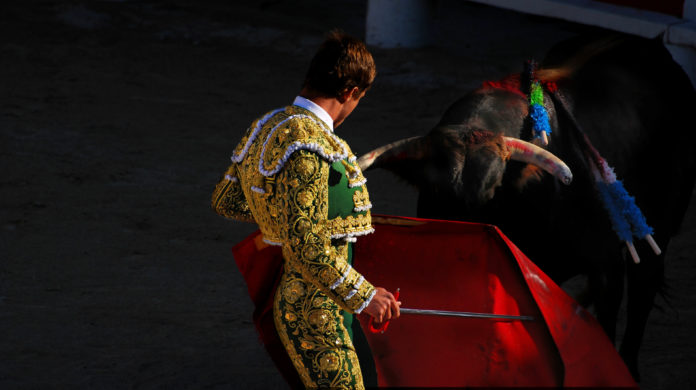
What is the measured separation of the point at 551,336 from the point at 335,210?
0.73 metres

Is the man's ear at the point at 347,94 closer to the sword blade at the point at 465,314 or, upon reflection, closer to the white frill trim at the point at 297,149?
the white frill trim at the point at 297,149

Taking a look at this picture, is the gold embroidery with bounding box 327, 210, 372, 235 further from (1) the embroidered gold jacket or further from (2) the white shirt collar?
(2) the white shirt collar

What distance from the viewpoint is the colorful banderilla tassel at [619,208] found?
3455 mm

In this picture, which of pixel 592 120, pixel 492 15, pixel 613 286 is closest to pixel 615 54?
pixel 592 120

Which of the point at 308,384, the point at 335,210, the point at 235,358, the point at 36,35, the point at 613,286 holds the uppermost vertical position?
the point at 335,210

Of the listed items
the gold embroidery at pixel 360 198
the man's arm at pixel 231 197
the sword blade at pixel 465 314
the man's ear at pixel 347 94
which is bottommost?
the sword blade at pixel 465 314

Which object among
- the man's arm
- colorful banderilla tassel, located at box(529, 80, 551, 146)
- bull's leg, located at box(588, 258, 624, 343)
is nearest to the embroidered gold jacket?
the man's arm

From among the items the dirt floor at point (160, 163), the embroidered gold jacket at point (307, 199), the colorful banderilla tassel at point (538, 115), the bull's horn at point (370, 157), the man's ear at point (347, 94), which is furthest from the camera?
the dirt floor at point (160, 163)

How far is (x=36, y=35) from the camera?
9352 mm

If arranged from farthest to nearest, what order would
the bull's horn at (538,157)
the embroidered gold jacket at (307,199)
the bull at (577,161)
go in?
the bull at (577,161)
the bull's horn at (538,157)
the embroidered gold jacket at (307,199)

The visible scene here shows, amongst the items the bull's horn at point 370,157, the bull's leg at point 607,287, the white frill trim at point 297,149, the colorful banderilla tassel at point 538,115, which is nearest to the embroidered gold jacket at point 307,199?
the white frill trim at point 297,149

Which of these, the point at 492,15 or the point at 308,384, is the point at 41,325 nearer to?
the point at 308,384

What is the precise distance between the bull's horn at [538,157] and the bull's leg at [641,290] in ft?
3.77

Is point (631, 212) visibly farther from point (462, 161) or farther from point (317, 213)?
point (317, 213)
